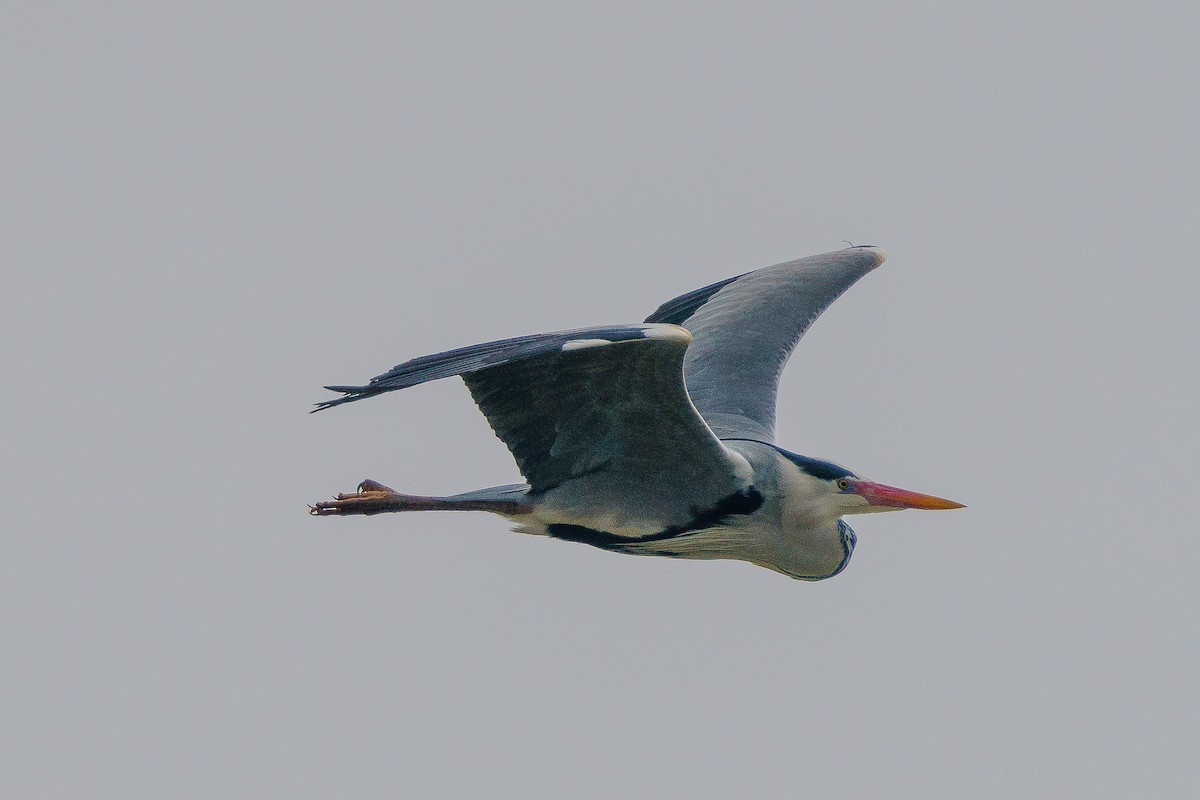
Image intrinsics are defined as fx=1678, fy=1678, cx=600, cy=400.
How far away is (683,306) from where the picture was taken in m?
10.4

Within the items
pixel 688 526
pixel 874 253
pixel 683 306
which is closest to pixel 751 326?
pixel 683 306

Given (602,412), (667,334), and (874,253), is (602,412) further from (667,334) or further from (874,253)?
(874,253)

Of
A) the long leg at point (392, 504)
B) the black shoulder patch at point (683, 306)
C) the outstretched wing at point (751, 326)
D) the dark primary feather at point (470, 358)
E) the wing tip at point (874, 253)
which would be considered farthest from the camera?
the wing tip at point (874, 253)

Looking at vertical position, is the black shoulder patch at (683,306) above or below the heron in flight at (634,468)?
above

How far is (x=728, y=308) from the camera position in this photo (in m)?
10.2

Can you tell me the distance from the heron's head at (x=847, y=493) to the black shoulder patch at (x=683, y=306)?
2.35 meters

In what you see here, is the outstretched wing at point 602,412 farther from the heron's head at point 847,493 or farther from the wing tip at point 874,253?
the wing tip at point 874,253

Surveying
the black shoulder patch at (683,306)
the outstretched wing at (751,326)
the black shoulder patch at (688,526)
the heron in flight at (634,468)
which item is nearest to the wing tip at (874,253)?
the outstretched wing at (751,326)

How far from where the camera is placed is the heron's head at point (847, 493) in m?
8.01

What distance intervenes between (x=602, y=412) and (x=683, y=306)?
3350 mm

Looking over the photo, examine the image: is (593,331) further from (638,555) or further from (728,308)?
(728,308)

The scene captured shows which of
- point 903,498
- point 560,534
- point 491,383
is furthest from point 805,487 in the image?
point 491,383

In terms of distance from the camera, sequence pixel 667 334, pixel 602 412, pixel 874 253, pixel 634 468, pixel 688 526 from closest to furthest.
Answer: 1. pixel 667 334
2. pixel 602 412
3. pixel 634 468
4. pixel 688 526
5. pixel 874 253

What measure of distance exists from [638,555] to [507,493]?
78cm
